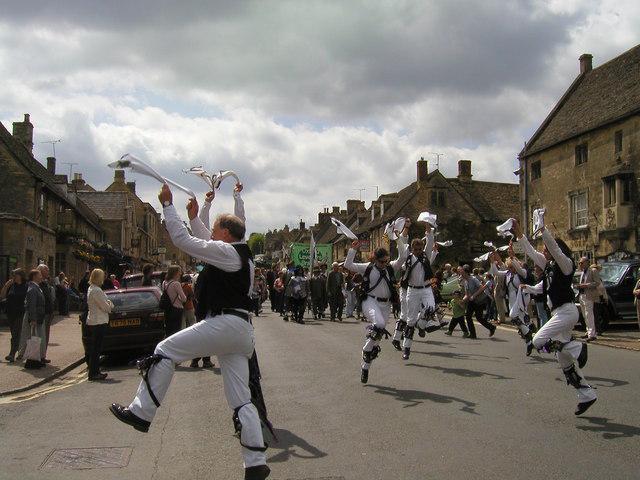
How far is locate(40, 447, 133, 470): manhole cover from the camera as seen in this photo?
19.5ft

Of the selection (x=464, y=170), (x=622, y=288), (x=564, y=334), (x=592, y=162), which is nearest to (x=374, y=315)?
(x=564, y=334)

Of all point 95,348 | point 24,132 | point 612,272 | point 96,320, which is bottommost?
point 95,348

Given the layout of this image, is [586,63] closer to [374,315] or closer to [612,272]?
[612,272]

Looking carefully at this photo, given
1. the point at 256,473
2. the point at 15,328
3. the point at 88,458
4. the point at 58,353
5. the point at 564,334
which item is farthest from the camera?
the point at 58,353

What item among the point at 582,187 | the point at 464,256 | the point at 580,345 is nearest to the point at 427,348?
the point at 580,345

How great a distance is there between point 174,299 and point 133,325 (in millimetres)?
1302

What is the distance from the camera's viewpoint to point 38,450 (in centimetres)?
647

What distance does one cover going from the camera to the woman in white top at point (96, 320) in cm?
1135

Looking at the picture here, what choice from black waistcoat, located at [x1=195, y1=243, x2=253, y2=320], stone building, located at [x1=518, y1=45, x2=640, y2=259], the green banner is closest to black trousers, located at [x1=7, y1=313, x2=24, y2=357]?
black waistcoat, located at [x1=195, y1=243, x2=253, y2=320]

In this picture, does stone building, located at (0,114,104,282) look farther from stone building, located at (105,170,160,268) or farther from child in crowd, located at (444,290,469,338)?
stone building, located at (105,170,160,268)

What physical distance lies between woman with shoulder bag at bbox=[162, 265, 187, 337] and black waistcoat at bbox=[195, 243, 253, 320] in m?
7.56

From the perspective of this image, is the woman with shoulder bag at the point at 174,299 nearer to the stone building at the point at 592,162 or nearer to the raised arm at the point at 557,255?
the raised arm at the point at 557,255

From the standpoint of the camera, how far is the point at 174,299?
1286 cm

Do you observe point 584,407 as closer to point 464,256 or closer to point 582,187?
point 582,187
